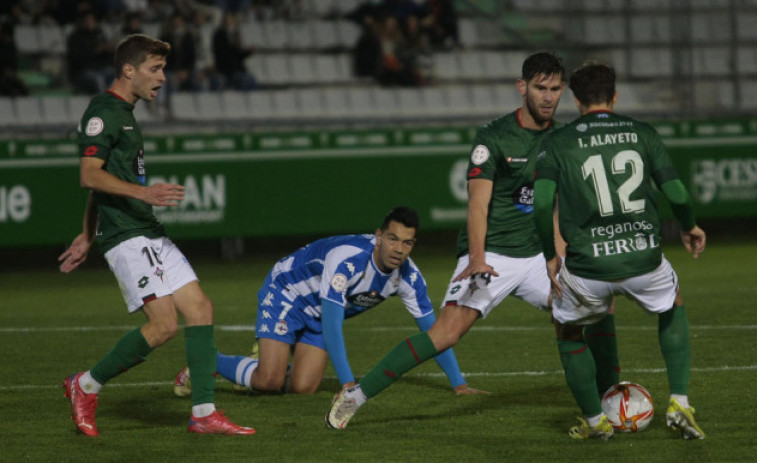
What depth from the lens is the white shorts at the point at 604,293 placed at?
566 cm

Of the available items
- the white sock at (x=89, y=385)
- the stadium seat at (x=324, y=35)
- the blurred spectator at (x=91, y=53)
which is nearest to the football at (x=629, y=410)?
the white sock at (x=89, y=385)

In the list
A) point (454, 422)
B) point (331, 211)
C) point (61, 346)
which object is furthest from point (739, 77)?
point (454, 422)

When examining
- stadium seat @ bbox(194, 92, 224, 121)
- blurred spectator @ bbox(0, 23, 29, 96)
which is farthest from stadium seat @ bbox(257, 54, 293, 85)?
blurred spectator @ bbox(0, 23, 29, 96)

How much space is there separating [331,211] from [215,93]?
9.02ft

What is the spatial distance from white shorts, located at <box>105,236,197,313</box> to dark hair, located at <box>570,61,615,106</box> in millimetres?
2095

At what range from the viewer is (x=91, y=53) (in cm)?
1667

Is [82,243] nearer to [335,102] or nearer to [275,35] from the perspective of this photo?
[335,102]

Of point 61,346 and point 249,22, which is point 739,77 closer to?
point 249,22

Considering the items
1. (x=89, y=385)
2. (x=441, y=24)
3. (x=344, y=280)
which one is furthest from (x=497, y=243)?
(x=441, y=24)

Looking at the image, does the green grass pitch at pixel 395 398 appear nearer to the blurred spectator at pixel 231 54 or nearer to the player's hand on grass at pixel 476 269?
the player's hand on grass at pixel 476 269

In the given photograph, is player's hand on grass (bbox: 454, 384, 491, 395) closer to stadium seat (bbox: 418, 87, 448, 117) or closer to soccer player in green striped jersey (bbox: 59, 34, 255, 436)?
soccer player in green striped jersey (bbox: 59, 34, 255, 436)

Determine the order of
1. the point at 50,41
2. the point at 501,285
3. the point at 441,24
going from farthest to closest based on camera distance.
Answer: the point at 441,24 → the point at 50,41 → the point at 501,285

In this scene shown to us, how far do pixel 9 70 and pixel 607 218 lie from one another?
12457 millimetres

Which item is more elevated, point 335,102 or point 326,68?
point 326,68
